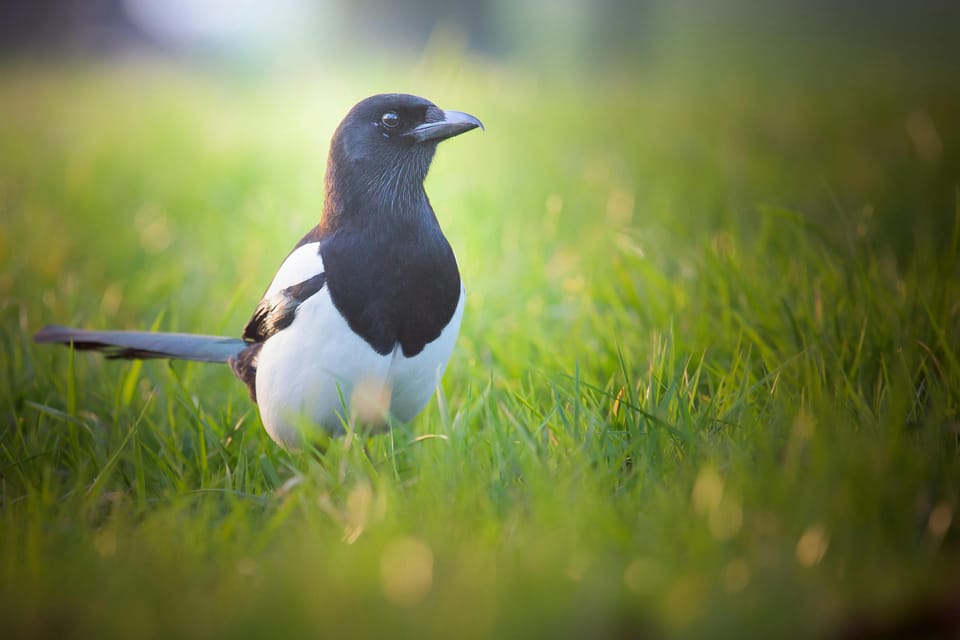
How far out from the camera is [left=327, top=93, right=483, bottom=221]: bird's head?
2.34 metres

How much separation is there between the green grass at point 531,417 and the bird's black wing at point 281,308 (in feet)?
1.01

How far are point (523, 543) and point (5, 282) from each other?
2.89 meters

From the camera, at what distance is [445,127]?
2371mm

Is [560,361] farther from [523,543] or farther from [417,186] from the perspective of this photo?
[523,543]

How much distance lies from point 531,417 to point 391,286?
54cm

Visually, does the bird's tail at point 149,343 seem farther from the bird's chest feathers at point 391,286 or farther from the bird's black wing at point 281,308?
the bird's chest feathers at point 391,286

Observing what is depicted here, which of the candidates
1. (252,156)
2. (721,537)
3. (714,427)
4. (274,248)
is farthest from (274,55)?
(721,537)

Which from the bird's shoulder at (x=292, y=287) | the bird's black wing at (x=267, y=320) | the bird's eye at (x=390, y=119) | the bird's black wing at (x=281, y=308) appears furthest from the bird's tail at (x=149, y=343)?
the bird's eye at (x=390, y=119)

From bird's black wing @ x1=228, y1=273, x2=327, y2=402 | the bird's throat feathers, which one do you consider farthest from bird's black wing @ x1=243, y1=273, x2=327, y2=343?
the bird's throat feathers

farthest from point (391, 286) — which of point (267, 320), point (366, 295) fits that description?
point (267, 320)

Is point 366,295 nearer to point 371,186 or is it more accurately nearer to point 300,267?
point 300,267

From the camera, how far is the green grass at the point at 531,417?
55.4 inches

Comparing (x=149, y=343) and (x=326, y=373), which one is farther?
(x=149, y=343)

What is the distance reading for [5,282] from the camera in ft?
11.6
